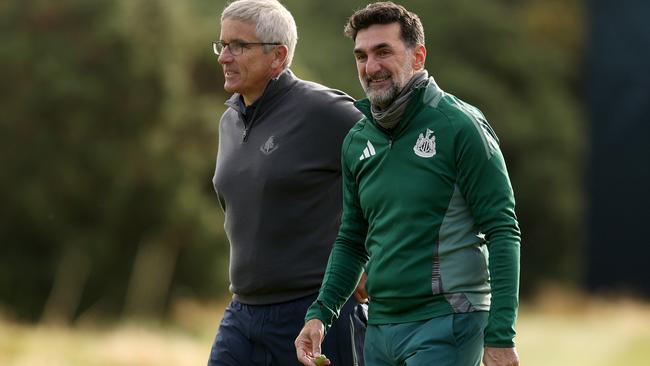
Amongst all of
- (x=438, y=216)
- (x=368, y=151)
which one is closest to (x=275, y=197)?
(x=368, y=151)

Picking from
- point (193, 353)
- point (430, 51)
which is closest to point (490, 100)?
point (430, 51)

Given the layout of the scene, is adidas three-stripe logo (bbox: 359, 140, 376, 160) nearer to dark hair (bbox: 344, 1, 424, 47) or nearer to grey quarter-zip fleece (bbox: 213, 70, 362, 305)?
dark hair (bbox: 344, 1, 424, 47)

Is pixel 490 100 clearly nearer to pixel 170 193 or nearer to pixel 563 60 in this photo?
pixel 563 60

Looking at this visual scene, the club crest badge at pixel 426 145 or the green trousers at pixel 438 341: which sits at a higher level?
the club crest badge at pixel 426 145

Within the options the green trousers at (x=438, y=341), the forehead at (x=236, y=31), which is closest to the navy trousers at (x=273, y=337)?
the green trousers at (x=438, y=341)

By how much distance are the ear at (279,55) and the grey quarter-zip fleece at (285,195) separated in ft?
0.38

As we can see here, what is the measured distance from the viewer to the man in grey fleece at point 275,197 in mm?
4938

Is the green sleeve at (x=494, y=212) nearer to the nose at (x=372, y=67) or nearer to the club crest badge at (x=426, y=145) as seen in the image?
the club crest badge at (x=426, y=145)

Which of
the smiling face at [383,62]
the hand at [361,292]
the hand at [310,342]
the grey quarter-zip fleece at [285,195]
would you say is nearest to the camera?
the smiling face at [383,62]

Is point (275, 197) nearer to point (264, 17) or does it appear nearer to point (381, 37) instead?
point (264, 17)

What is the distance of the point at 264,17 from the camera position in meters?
5.11

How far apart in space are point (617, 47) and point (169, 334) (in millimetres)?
12595

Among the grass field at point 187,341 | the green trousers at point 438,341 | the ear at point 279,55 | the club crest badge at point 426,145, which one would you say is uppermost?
the ear at point 279,55

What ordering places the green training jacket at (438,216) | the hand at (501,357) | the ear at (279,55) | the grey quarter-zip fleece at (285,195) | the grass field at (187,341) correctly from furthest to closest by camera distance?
1. the grass field at (187,341)
2. the ear at (279,55)
3. the grey quarter-zip fleece at (285,195)
4. the green training jacket at (438,216)
5. the hand at (501,357)
